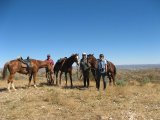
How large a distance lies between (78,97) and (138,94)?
123 inches

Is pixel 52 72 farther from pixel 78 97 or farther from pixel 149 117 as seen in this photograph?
pixel 149 117

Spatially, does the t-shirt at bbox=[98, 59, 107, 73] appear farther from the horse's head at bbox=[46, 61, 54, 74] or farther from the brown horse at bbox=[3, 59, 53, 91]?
the horse's head at bbox=[46, 61, 54, 74]

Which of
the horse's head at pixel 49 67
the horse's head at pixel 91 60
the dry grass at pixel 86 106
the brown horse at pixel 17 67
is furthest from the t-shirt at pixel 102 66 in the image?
the horse's head at pixel 49 67

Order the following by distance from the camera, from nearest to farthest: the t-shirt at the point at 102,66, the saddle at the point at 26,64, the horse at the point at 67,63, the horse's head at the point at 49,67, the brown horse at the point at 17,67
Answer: the t-shirt at the point at 102,66, the brown horse at the point at 17,67, the saddle at the point at 26,64, the horse at the point at 67,63, the horse's head at the point at 49,67

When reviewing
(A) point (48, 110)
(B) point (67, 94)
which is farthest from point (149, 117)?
(B) point (67, 94)

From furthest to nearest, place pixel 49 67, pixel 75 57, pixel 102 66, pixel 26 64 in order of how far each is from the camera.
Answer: pixel 49 67 < pixel 75 57 < pixel 26 64 < pixel 102 66

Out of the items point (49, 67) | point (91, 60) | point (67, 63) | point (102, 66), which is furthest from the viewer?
point (49, 67)

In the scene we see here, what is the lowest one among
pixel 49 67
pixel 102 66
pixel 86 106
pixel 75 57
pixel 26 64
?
pixel 86 106

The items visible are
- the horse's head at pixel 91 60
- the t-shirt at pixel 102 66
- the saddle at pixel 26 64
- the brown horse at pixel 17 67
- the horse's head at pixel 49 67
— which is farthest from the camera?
the horse's head at pixel 49 67

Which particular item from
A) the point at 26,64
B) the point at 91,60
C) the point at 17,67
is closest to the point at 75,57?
the point at 91,60

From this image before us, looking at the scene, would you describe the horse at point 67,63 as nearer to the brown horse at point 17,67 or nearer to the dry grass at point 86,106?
the brown horse at point 17,67

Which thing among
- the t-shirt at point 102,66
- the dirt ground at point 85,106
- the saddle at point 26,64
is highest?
the saddle at point 26,64

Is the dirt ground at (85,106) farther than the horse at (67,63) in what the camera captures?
No

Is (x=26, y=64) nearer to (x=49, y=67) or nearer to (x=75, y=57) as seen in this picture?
(x=49, y=67)
